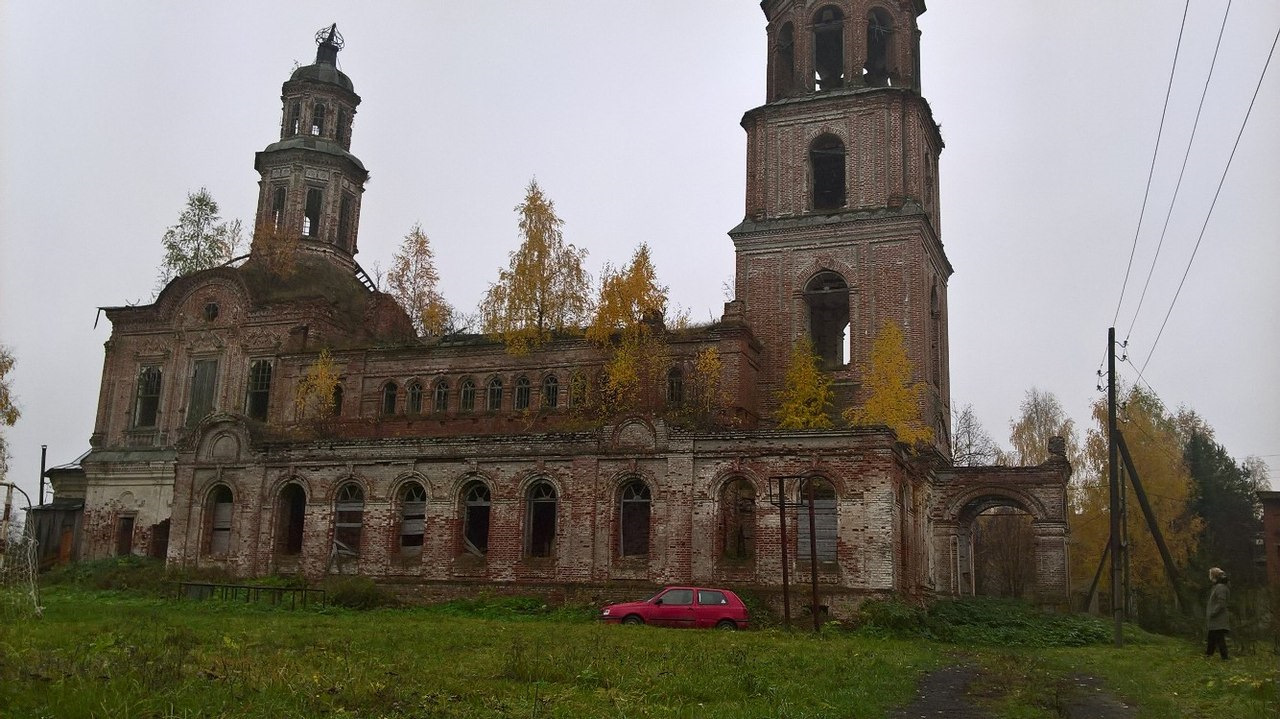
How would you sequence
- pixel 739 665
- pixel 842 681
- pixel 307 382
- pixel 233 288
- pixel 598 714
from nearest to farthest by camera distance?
1. pixel 598 714
2. pixel 842 681
3. pixel 739 665
4. pixel 307 382
5. pixel 233 288

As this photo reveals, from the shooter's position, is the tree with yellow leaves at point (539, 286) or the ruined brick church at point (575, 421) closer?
the ruined brick church at point (575, 421)

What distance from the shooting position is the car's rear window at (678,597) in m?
24.0

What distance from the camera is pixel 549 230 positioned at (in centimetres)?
4072

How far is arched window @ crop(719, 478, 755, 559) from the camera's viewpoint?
2857cm

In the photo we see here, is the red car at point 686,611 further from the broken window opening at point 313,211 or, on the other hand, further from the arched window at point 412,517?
the broken window opening at point 313,211

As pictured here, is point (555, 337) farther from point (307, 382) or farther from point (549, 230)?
point (307, 382)

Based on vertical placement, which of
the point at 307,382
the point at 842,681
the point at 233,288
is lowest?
the point at 842,681

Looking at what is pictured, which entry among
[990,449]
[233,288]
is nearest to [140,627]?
[233,288]

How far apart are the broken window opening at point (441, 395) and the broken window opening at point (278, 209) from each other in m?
13.4

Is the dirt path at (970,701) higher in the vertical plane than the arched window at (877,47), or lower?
lower

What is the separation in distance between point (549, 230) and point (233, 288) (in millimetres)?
13421

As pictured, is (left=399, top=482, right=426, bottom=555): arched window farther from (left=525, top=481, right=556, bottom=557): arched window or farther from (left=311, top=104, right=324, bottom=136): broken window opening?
(left=311, top=104, right=324, bottom=136): broken window opening

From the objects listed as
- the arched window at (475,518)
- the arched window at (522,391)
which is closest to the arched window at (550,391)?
the arched window at (522,391)

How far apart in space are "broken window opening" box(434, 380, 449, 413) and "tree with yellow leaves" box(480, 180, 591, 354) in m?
2.60
